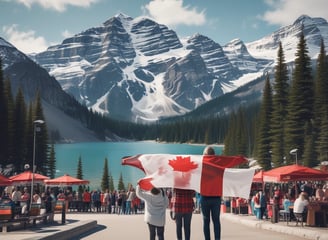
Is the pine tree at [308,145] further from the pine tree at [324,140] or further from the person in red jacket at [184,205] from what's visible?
the person in red jacket at [184,205]

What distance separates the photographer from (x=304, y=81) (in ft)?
195

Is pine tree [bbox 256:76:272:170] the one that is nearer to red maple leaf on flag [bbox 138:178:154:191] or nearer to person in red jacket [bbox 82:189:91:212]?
person in red jacket [bbox 82:189:91:212]

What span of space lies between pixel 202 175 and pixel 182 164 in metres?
0.60

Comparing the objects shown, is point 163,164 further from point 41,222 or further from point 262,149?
point 262,149

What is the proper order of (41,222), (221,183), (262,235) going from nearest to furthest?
(221,183), (262,235), (41,222)

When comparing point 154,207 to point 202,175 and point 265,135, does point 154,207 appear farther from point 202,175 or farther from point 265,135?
point 265,135

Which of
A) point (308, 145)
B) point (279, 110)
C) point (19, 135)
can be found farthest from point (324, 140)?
point (19, 135)

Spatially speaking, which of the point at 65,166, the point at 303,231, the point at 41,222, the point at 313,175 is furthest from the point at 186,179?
the point at 65,166

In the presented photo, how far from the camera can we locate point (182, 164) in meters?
11.1

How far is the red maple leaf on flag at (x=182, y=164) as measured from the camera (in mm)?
10883

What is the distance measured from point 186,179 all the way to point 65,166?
12096 cm

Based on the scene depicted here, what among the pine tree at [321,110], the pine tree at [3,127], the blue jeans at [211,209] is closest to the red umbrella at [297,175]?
the blue jeans at [211,209]

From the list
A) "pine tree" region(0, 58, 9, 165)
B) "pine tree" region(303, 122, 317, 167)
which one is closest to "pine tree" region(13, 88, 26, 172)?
"pine tree" region(0, 58, 9, 165)

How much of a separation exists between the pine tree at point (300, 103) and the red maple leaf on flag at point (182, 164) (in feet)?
164
